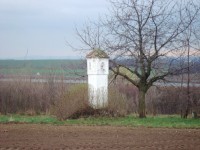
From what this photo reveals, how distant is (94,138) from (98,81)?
873cm

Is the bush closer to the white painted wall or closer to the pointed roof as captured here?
the white painted wall

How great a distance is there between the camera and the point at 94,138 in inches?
646

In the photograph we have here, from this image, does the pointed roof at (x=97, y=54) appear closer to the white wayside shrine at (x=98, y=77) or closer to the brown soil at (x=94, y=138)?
the white wayside shrine at (x=98, y=77)

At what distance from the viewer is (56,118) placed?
24188mm

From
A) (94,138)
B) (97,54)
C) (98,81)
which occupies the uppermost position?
(97,54)

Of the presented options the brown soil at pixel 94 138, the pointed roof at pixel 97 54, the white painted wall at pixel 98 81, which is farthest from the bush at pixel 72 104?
the brown soil at pixel 94 138

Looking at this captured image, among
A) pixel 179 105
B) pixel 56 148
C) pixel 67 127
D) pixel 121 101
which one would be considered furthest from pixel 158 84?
pixel 56 148

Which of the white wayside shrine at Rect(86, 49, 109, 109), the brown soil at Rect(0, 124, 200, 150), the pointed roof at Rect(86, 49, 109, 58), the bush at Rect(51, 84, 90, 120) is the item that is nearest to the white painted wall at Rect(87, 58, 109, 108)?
the white wayside shrine at Rect(86, 49, 109, 109)

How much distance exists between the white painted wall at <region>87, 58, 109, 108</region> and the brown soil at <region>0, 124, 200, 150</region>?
475cm

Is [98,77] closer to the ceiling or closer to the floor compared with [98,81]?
closer to the ceiling

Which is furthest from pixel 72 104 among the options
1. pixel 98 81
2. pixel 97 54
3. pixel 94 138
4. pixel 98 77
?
pixel 94 138

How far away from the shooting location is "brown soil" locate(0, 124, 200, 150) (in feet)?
48.4

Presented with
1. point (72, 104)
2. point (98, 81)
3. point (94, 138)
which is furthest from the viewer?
point (98, 81)

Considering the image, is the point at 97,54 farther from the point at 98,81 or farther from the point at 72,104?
the point at 72,104
